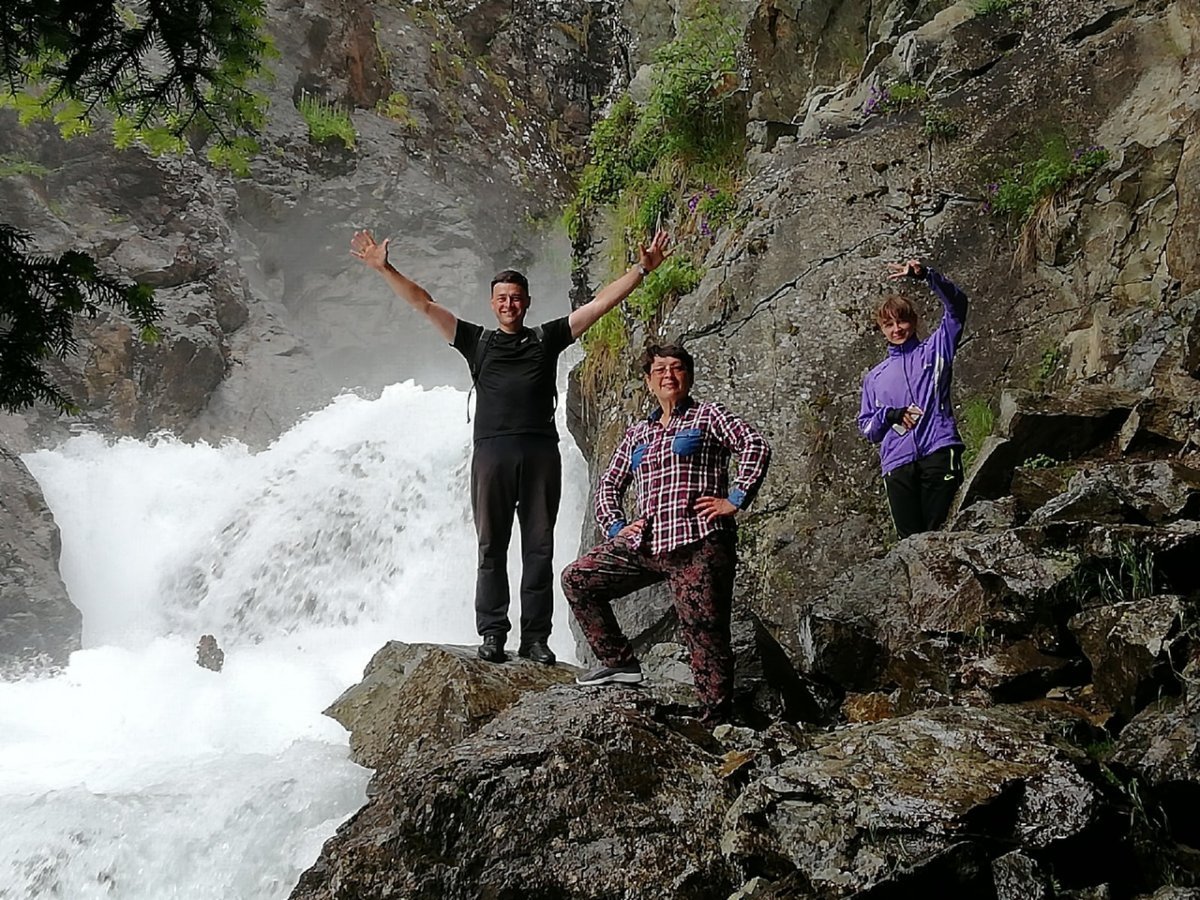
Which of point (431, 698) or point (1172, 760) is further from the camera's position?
point (431, 698)

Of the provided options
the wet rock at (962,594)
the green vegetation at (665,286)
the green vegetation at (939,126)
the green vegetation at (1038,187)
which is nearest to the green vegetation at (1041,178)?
the green vegetation at (1038,187)

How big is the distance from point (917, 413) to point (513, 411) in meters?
2.10

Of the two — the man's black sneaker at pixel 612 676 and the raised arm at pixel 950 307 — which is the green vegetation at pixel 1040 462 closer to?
the raised arm at pixel 950 307

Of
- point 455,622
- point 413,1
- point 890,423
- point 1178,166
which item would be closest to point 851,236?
point 1178,166

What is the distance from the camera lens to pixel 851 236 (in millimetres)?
7457

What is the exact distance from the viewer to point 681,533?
3711 millimetres

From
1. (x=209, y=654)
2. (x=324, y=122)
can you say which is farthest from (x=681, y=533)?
(x=324, y=122)

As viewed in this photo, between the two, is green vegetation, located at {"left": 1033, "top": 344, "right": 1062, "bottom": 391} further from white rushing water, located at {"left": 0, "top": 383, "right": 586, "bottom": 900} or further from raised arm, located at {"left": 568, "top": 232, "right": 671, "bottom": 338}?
white rushing water, located at {"left": 0, "top": 383, "right": 586, "bottom": 900}

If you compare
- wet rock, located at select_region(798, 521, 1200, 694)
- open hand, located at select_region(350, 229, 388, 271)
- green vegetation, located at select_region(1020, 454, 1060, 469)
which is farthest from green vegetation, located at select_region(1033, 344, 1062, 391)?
open hand, located at select_region(350, 229, 388, 271)

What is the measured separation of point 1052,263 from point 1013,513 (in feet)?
9.04

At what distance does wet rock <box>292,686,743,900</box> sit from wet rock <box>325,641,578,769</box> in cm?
118

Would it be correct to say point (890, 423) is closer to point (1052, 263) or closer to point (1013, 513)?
point (1013, 513)

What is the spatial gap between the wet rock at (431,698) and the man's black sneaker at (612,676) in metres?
0.77

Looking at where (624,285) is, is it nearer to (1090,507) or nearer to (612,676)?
(612,676)
